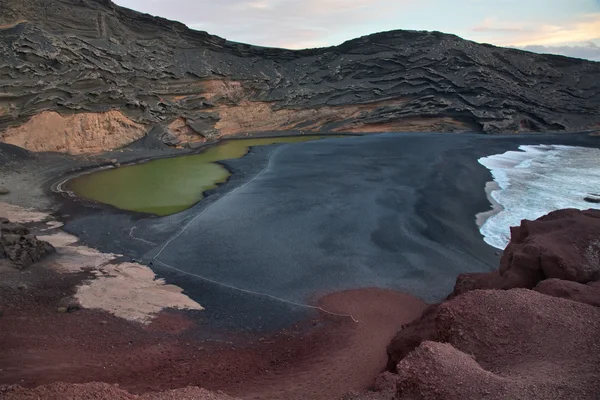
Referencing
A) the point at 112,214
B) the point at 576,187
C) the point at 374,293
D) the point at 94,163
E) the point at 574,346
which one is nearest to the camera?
the point at 574,346

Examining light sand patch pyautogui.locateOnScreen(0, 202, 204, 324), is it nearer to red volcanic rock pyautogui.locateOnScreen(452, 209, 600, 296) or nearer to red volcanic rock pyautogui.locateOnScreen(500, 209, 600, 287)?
red volcanic rock pyautogui.locateOnScreen(452, 209, 600, 296)

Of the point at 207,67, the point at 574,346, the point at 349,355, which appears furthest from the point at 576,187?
the point at 207,67

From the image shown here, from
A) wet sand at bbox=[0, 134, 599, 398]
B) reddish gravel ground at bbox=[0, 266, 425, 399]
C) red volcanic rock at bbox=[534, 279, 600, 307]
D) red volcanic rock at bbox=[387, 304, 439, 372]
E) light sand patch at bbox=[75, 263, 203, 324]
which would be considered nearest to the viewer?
red volcanic rock at bbox=[534, 279, 600, 307]

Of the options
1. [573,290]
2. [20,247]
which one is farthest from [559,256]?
[20,247]

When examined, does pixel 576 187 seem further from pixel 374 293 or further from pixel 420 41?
pixel 420 41

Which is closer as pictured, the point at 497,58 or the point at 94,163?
the point at 94,163

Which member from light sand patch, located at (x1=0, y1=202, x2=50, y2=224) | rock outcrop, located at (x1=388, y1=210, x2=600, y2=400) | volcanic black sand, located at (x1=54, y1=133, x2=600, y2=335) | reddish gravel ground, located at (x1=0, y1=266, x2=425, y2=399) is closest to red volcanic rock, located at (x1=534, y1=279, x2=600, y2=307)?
rock outcrop, located at (x1=388, y1=210, x2=600, y2=400)

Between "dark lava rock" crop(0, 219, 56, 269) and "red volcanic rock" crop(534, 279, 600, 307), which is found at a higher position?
"red volcanic rock" crop(534, 279, 600, 307)
